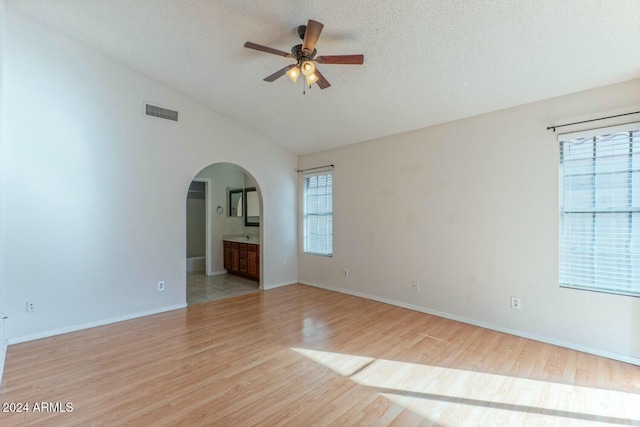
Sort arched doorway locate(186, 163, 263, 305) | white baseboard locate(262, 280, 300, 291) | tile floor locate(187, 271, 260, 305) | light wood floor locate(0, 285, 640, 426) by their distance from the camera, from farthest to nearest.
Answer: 1. arched doorway locate(186, 163, 263, 305)
2. white baseboard locate(262, 280, 300, 291)
3. tile floor locate(187, 271, 260, 305)
4. light wood floor locate(0, 285, 640, 426)

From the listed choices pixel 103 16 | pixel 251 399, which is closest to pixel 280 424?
pixel 251 399

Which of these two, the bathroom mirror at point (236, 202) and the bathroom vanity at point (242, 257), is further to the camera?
the bathroom mirror at point (236, 202)

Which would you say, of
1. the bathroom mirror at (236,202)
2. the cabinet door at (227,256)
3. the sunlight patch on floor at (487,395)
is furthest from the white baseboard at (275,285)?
the sunlight patch on floor at (487,395)

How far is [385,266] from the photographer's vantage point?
15.0ft

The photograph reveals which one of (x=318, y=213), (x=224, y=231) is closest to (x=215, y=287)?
(x=224, y=231)

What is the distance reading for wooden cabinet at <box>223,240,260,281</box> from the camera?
5.80 meters

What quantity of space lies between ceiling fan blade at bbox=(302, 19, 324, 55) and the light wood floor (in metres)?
2.79

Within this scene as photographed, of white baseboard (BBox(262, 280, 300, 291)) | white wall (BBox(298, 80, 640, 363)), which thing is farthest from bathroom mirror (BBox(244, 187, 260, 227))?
white wall (BBox(298, 80, 640, 363))

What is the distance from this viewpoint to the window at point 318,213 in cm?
546

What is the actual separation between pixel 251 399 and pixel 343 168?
382 centimetres

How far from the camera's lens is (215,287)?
17.9 ft

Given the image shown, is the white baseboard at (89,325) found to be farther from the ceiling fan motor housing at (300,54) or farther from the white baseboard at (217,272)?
the ceiling fan motor housing at (300,54)

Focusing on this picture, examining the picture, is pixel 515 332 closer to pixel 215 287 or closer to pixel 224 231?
pixel 215 287

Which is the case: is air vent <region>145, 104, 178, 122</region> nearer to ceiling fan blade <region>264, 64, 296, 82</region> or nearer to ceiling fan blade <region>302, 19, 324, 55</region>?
ceiling fan blade <region>264, 64, 296, 82</region>
